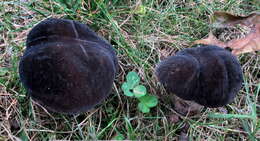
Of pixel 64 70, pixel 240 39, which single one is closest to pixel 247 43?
pixel 240 39

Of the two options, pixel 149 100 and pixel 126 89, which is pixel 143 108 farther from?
pixel 126 89

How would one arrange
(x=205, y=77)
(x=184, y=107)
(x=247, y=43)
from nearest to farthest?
(x=205, y=77) → (x=184, y=107) → (x=247, y=43)

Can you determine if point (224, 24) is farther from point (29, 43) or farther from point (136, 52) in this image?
point (29, 43)

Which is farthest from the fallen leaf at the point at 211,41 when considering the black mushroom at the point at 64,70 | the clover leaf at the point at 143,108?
the black mushroom at the point at 64,70

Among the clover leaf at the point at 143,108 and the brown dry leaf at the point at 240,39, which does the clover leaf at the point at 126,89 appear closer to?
the clover leaf at the point at 143,108

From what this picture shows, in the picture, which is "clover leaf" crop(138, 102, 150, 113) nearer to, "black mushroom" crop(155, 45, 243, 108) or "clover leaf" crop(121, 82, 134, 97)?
"clover leaf" crop(121, 82, 134, 97)
